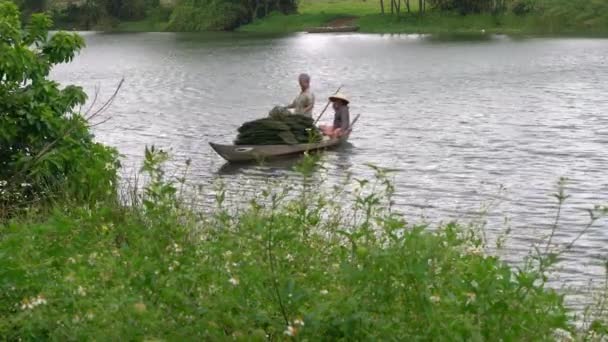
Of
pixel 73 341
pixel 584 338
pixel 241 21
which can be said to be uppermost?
pixel 73 341

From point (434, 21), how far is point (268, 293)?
8118cm

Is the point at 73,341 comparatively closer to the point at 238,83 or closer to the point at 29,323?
the point at 29,323

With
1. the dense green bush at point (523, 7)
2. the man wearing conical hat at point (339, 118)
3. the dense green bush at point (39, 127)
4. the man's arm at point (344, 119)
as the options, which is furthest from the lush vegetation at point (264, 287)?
the dense green bush at point (523, 7)

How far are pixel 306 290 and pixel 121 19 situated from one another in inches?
4454

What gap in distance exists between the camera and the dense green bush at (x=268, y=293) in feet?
18.5

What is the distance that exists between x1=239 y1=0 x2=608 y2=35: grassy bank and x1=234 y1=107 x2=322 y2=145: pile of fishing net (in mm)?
→ 54906

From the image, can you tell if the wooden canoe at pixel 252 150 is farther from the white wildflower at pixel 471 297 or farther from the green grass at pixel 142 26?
the green grass at pixel 142 26

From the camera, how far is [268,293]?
5973 mm

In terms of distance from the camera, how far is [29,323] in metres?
5.91

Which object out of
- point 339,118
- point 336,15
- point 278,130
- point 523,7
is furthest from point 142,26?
point 278,130

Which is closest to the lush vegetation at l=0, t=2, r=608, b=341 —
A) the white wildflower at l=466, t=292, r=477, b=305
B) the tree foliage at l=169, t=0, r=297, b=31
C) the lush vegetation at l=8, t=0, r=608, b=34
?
the white wildflower at l=466, t=292, r=477, b=305

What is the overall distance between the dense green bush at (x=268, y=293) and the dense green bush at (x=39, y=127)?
5.08m

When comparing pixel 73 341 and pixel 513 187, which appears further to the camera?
pixel 513 187

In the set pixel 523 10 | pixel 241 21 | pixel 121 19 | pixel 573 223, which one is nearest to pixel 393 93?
pixel 573 223
